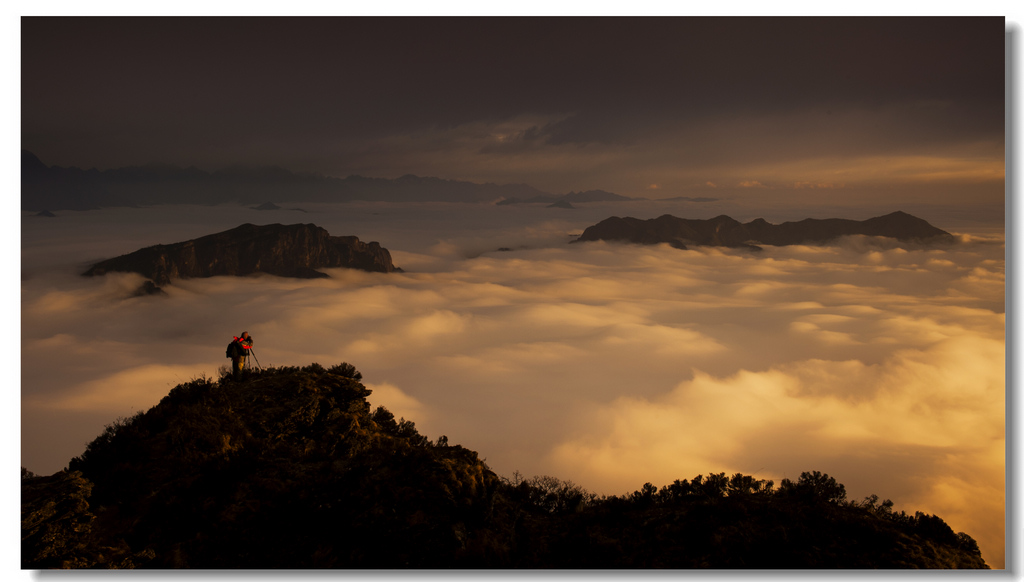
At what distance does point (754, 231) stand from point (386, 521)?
6603cm

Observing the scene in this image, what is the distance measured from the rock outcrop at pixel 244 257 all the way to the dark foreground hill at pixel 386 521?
217 ft

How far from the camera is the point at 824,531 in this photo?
687cm

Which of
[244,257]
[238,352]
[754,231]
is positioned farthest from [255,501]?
[244,257]

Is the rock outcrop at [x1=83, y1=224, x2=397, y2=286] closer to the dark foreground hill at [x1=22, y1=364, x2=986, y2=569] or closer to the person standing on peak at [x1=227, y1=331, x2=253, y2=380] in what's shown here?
the person standing on peak at [x1=227, y1=331, x2=253, y2=380]

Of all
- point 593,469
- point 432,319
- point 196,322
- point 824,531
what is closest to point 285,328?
point 196,322

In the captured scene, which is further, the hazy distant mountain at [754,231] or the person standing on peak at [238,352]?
the hazy distant mountain at [754,231]

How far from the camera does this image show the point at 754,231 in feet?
207

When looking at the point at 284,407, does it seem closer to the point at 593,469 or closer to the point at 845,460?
the point at 593,469

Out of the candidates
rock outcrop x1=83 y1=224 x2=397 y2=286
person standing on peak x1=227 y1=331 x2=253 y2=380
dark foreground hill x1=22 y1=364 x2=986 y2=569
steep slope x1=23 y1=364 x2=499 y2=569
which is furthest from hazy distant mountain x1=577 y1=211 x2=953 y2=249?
rock outcrop x1=83 y1=224 x2=397 y2=286

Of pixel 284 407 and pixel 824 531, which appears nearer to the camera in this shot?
pixel 824 531

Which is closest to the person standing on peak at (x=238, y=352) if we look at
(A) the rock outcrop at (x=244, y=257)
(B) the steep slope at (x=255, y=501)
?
(B) the steep slope at (x=255, y=501)

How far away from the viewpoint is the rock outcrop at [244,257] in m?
66.6

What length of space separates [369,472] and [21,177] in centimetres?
865

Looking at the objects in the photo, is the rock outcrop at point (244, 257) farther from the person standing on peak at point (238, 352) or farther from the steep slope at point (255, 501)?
the steep slope at point (255, 501)
